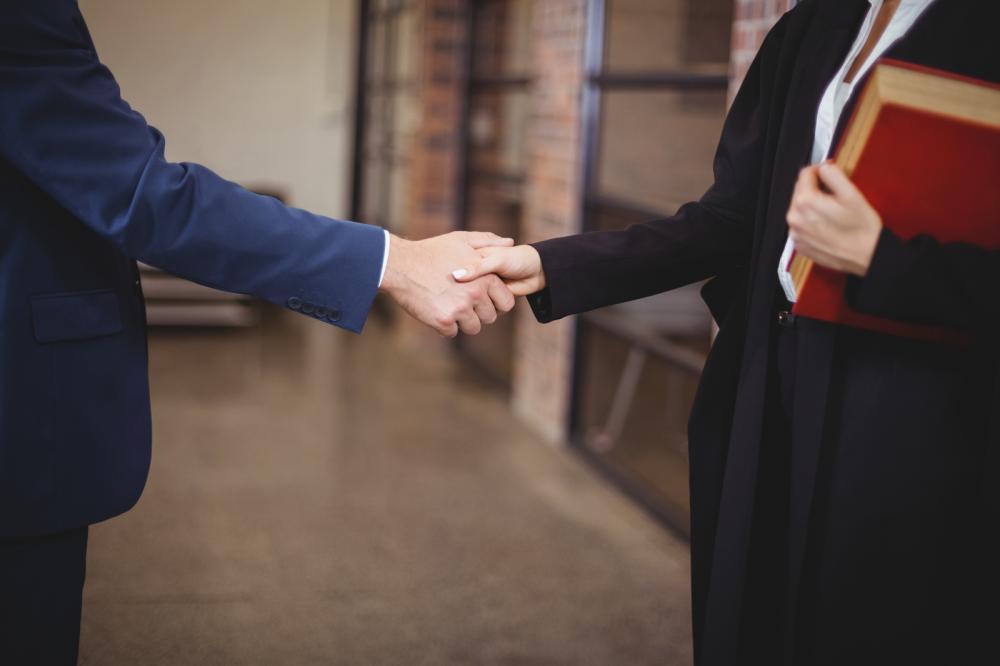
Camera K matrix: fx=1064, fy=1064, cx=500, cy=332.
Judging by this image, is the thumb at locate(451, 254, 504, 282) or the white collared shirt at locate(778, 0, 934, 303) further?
the thumb at locate(451, 254, 504, 282)

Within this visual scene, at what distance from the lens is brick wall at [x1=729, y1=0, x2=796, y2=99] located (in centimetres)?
279

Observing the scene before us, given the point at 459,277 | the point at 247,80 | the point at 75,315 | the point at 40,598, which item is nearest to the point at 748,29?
the point at 459,277

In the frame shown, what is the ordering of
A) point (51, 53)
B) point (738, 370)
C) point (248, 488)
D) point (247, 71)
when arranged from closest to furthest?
point (51, 53) → point (738, 370) → point (248, 488) → point (247, 71)

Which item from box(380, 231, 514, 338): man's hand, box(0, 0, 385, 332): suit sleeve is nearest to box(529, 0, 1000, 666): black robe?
box(380, 231, 514, 338): man's hand

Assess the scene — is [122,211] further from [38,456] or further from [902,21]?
[902,21]

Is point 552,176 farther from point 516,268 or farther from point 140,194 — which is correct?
point 140,194

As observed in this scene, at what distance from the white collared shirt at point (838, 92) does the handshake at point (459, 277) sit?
0.48m

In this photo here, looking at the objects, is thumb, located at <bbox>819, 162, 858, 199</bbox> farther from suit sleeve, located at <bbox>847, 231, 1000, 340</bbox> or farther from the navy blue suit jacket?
the navy blue suit jacket

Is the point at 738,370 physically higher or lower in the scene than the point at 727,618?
higher

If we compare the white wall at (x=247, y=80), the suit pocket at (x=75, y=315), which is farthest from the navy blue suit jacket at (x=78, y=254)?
the white wall at (x=247, y=80)

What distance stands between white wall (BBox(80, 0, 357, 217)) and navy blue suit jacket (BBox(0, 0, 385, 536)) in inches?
266

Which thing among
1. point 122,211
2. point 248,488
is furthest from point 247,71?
point 122,211

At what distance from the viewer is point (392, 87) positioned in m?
7.42

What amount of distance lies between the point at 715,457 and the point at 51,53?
1087 millimetres
